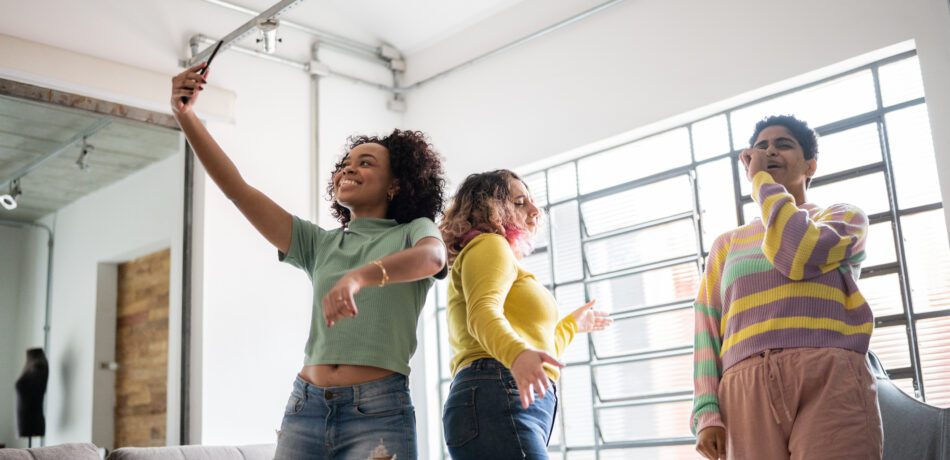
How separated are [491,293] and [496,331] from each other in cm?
13

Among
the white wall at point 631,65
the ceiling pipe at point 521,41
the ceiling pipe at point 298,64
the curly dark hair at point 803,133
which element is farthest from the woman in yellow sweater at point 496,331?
the ceiling pipe at point 298,64

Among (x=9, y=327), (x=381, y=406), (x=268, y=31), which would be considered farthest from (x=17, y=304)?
(x=381, y=406)

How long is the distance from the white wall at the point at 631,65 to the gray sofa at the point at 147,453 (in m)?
2.03

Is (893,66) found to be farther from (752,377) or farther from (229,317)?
(229,317)

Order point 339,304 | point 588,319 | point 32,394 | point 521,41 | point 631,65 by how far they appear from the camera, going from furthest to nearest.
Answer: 1. point 521,41
2. point 631,65
3. point 32,394
4. point 588,319
5. point 339,304

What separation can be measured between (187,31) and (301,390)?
330cm

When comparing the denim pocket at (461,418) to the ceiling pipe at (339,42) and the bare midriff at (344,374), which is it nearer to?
the bare midriff at (344,374)

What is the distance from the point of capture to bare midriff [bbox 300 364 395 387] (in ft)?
5.66

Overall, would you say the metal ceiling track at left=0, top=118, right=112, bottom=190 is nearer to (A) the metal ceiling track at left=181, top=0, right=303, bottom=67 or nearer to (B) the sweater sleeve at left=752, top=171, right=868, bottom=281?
(A) the metal ceiling track at left=181, top=0, right=303, bottom=67

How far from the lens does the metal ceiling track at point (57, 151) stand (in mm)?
3997

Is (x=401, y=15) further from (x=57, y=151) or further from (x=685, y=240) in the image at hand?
(x=685, y=240)

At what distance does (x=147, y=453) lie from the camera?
135 inches

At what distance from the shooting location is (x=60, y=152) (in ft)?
13.6

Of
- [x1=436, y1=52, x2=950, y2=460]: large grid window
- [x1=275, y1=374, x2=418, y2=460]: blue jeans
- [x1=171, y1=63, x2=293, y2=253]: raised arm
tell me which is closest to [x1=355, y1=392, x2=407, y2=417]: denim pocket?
[x1=275, y1=374, x2=418, y2=460]: blue jeans
